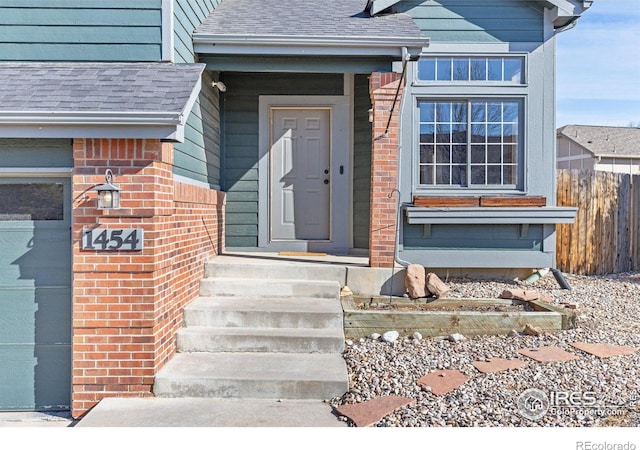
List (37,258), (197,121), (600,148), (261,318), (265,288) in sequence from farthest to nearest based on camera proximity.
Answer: (600,148) → (197,121) → (265,288) → (261,318) → (37,258)

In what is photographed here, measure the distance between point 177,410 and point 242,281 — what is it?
5.94ft

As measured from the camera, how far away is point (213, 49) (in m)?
5.21

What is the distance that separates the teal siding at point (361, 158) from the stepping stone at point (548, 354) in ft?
9.35

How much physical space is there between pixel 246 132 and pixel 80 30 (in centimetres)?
280

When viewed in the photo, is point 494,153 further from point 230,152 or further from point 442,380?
point 442,380

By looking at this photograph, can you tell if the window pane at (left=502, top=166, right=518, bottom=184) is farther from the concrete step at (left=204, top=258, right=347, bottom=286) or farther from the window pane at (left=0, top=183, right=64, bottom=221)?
the window pane at (left=0, top=183, right=64, bottom=221)

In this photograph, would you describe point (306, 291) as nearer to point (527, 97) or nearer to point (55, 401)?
point (55, 401)

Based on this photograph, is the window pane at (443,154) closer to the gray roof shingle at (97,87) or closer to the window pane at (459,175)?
the window pane at (459,175)

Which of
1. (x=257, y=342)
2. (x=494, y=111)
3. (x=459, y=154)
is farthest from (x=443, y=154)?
(x=257, y=342)

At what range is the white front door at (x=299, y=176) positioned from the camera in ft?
22.9

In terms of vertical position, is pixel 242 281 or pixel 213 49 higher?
pixel 213 49

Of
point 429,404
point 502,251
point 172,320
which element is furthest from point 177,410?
point 502,251

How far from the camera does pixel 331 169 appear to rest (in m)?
6.89

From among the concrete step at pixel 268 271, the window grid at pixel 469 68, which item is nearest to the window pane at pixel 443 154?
the window grid at pixel 469 68
